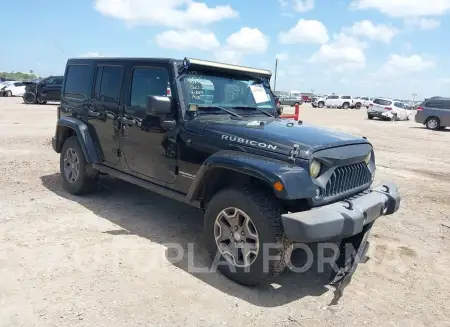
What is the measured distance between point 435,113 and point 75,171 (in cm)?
2098

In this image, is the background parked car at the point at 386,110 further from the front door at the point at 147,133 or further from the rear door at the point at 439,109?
the front door at the point at 147,133

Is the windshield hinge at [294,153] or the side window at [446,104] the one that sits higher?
the side window at [446,104]

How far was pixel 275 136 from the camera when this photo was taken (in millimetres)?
3586

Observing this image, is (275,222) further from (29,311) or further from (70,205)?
(70,205)

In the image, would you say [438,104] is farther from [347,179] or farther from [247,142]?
[247,142]

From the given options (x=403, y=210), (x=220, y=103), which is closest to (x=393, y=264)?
(x=403, y=210)

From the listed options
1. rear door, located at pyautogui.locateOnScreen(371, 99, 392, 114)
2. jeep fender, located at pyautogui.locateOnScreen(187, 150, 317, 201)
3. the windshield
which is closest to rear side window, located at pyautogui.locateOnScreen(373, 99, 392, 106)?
rear door, located at pyautogui.locateOnScreen(371, 99, 392, 114)

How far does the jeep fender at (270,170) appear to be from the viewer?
3152mm

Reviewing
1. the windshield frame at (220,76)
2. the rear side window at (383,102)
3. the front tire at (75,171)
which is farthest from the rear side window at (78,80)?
the rear side window at (383,102)

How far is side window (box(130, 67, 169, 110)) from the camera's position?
444 centimetres

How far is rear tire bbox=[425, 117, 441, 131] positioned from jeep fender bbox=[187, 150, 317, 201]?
21.4m

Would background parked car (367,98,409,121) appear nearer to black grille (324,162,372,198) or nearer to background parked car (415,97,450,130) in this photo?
background parked car (415,97,450,130)

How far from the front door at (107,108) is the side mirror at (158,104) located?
4.09ft

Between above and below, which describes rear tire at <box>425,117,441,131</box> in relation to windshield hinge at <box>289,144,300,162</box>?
above
